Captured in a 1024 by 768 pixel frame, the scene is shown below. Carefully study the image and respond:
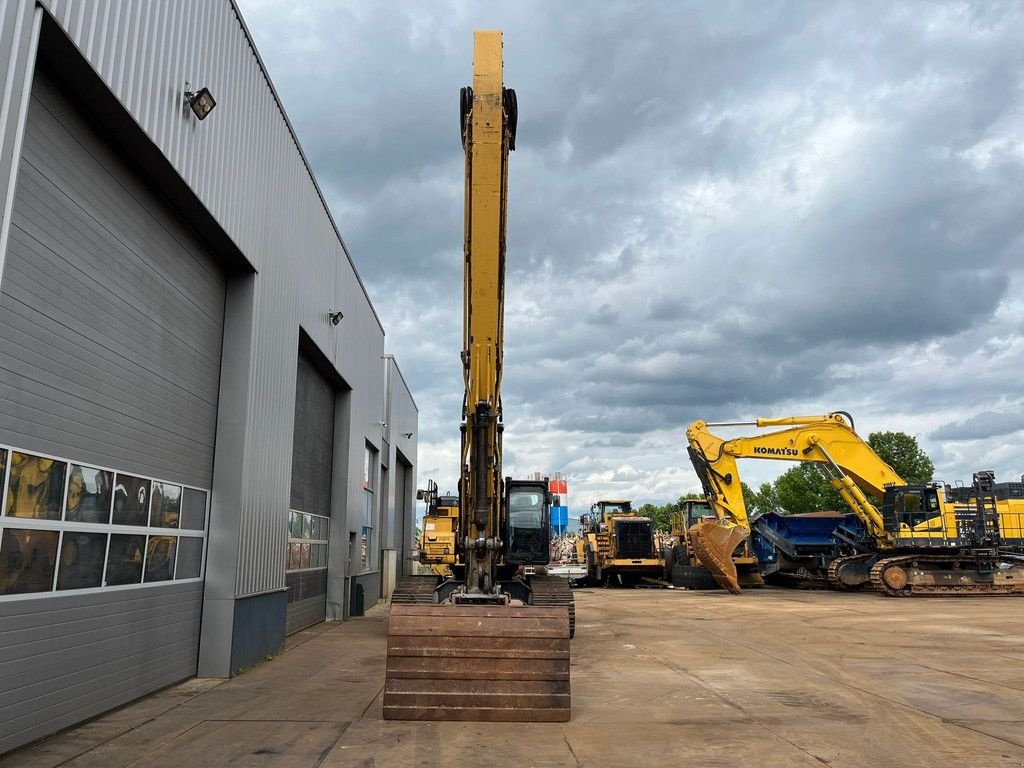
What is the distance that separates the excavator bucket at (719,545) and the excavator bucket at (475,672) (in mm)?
19768

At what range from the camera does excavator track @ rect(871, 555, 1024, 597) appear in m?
25.4

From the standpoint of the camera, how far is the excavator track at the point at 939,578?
83.4 ft

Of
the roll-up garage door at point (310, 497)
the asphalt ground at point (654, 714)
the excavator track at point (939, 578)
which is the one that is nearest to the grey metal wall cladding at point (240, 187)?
the roll-up garage door at point (310, 497)

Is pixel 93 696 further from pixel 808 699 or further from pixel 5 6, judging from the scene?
A: pixel 808 699

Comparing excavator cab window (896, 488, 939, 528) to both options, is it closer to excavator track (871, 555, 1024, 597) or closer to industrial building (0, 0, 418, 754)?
excavator track (871, 555, 1024, 597)

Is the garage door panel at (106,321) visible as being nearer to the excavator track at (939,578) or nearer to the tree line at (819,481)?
the excavator track at (939,578)

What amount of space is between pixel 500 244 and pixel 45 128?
5982 millimetres

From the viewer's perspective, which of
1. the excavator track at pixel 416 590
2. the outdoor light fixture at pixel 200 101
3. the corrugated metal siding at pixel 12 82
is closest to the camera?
the corrugated metal siding at pixel 12 82

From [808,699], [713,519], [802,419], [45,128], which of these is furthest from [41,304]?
[802,419]

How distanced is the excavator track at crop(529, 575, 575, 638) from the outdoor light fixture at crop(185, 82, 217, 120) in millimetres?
9222

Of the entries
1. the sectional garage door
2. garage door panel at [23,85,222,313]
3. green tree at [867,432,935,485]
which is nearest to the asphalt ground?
the sectional garage door

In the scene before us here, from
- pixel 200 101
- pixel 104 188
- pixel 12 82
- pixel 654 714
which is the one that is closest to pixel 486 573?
pixel 654 714

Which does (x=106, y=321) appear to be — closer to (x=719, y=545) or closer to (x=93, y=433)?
(x=93, y=433)

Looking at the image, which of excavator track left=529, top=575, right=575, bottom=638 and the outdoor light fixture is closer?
the outdoor light fixture
